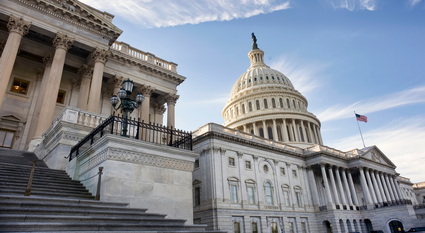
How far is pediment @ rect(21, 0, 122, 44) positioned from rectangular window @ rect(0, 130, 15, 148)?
399 inches

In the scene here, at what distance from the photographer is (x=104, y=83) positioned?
95.0 feet

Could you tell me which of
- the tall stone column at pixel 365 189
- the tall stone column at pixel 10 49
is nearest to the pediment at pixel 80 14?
the tall stone column at pixel 10 49

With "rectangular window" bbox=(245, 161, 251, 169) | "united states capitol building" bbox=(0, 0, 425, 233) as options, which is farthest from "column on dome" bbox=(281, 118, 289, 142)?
"rectangular window" bbox=(245, 161, 251, 169)

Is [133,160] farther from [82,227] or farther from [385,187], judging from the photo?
[385,187]

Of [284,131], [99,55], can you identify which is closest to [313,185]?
[284,131]

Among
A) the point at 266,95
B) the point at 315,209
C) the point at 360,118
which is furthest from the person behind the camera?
the point at 266,95

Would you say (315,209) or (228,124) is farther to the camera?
(228,124)

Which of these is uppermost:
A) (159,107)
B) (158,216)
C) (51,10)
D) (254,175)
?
(51,10)

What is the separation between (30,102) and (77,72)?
4.86 m


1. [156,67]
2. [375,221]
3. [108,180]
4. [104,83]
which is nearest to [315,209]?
[375,221]

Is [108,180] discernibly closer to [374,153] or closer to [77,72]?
[77,72]

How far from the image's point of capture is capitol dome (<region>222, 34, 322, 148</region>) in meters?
68.3

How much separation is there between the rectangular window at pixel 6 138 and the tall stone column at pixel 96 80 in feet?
23.2

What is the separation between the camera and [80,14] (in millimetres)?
23234
